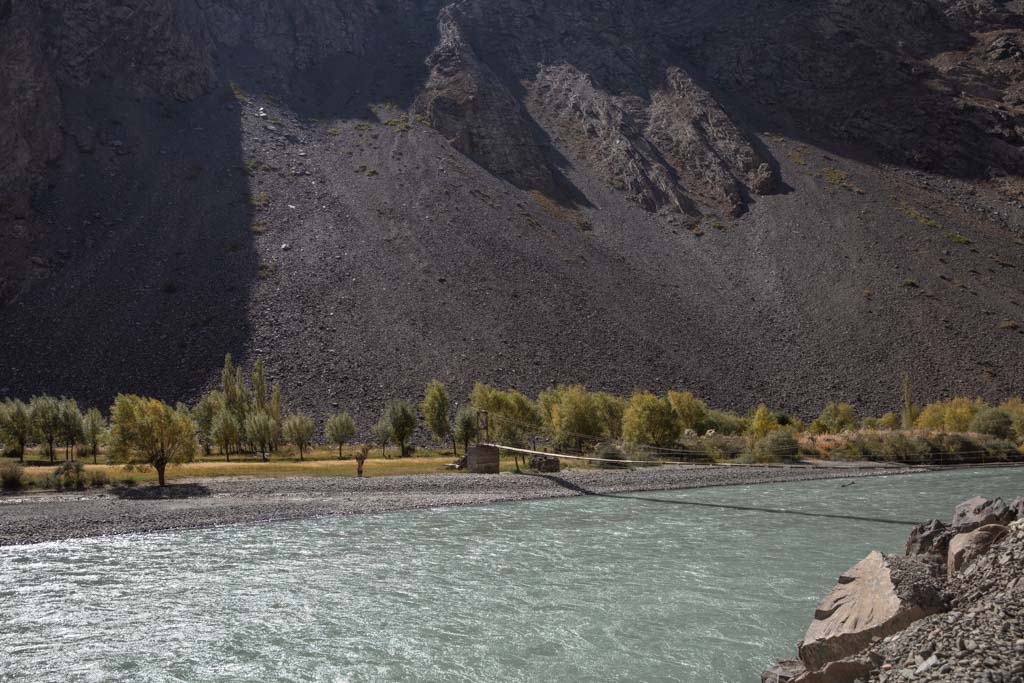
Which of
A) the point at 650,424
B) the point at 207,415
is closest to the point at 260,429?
the point at 207,415

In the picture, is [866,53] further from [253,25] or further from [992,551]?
[992,551]

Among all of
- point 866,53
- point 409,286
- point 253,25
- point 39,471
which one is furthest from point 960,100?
point 39,471

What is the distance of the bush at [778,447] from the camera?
162 feet

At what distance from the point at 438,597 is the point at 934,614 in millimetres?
10252

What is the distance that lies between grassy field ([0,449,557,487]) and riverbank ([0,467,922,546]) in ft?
8.45

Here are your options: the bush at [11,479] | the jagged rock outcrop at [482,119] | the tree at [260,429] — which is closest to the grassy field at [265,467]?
the bush at [11,479]

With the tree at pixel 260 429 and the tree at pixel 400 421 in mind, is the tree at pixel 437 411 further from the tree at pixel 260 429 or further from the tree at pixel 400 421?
the tree at pixel 260 429

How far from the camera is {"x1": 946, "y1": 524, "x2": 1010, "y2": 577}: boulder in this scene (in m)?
9.38

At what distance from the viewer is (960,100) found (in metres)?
118

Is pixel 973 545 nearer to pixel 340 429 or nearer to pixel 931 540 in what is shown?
pixel 931 540

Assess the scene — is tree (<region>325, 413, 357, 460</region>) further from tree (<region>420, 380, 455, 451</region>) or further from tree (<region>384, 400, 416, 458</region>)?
tree (<region>420, 380, 455, 451</region>)

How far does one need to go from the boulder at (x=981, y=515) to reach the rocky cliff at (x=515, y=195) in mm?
52534

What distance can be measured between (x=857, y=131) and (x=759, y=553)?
11450cm

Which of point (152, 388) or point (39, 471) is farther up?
point (152, 388)
